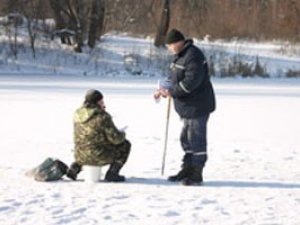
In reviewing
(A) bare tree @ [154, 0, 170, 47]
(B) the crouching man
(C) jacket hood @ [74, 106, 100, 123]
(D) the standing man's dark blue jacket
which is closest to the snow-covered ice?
(B) the crouching man

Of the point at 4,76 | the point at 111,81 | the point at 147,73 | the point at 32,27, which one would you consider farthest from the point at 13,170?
the point at 32,27

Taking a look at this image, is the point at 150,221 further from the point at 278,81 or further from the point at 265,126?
the point at 278,81

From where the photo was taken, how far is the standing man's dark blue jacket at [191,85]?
7.02 meters

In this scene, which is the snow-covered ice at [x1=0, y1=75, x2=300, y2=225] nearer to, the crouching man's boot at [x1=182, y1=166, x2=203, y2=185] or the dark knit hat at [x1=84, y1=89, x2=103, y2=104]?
the crouching man's boot at [x1=182, y1=166, x2=203, y2=185]

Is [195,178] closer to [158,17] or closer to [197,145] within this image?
[197,145]

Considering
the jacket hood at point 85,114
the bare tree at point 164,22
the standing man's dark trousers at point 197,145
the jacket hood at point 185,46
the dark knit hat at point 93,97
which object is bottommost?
the standing man's dark trousers at point 197,145

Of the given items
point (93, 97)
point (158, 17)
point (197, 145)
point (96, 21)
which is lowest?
point (197, 145)

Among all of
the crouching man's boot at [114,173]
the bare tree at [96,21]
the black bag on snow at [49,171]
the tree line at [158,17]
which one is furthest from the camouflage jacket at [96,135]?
the bare tree at [96,21]

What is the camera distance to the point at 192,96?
23.4ft

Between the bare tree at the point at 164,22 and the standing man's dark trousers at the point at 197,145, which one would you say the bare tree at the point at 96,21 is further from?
the standing man's dark trousers at the point at 197,145

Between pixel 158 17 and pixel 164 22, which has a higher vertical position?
pixel 158 17

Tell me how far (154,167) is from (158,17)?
28.1 metres

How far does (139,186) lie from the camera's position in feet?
22.9

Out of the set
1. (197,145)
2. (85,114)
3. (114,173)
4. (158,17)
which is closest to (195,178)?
(197,145)
